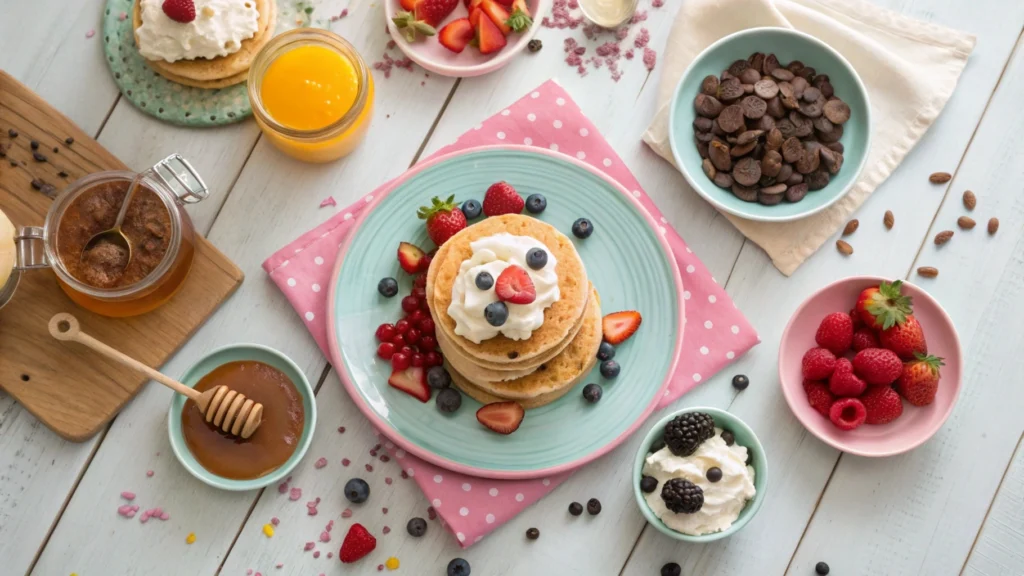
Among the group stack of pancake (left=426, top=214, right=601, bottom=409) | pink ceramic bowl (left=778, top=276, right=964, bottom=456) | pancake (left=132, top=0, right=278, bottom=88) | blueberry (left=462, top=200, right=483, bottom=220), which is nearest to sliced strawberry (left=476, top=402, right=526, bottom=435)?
stack of pancake (left=426, top=214, right=601, bottom=409)

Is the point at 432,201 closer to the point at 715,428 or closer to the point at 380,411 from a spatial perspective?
the point at 380,411

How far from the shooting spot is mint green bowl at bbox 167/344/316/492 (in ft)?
8.24

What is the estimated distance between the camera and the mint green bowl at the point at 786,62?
8.70 ft

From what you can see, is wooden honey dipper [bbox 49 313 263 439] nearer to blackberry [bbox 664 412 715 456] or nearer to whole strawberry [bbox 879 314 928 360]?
blackberry [bbox 664 412 715 456]

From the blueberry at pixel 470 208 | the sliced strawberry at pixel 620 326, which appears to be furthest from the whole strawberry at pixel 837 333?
the blueberry at pixel 470 208

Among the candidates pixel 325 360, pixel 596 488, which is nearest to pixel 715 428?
pixel 596 488

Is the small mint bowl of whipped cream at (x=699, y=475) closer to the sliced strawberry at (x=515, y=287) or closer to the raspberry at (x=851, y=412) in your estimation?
the raspberry at (x=851, y=412)

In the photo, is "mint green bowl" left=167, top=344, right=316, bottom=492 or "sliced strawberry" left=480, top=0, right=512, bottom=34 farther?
"sliced strawberry" left=480, top=0, right=512, bottom=34

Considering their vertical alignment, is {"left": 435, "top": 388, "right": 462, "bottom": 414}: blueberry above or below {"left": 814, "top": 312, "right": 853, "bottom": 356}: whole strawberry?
below

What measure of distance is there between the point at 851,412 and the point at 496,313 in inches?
46.5

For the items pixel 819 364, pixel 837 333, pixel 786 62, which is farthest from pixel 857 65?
pixel 819 364

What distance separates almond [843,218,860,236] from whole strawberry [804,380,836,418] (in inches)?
20.0

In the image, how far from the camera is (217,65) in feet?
→ 8.74

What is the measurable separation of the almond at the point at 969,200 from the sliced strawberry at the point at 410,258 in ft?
5.87
